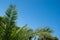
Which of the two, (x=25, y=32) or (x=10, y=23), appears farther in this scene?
(x=25, y=32)

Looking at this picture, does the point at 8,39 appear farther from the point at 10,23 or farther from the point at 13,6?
the point at 13,6

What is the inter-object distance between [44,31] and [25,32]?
1225mm

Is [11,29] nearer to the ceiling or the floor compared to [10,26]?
nearer to the floor

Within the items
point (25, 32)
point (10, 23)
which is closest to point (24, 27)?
point (25, 32)

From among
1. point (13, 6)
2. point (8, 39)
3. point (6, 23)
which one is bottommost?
point (8, 39)

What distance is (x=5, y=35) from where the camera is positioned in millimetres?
11477

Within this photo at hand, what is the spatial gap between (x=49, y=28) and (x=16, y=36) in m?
2.11

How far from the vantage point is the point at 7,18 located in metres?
11.6

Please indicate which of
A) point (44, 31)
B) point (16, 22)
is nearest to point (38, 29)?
point (44, 31)

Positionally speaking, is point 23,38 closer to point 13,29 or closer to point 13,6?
point 13,29

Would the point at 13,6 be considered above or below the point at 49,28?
above

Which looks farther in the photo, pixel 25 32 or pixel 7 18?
pixel 25 32

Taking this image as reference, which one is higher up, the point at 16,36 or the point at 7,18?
the point at 7,18

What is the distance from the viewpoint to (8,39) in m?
11.5
